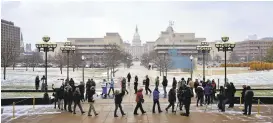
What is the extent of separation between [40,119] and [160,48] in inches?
6205

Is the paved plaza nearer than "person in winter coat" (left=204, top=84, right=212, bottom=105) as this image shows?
Yes

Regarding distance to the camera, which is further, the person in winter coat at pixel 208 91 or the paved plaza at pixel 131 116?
the person in winter coat at pixel 208 91

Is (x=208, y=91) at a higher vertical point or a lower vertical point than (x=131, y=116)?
higher

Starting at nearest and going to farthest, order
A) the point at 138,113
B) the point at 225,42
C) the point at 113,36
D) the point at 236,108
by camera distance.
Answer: the point at 138,113 < the point at 236,108 < the point at 225,42 < the point at 113,36

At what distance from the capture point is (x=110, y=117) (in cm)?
1683

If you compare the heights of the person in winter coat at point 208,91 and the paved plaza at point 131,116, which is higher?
the person in winter coat at point 208,91

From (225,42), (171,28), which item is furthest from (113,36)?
(225,42)

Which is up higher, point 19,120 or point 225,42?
point 225,42

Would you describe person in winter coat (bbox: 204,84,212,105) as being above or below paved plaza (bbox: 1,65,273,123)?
above

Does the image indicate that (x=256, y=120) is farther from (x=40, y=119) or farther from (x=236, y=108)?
(x=40, y=119)

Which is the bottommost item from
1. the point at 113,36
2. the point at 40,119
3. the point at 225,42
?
the point at 40,119

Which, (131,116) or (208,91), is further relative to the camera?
(208,91)

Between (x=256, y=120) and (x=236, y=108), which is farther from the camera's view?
(x=236, y=108)

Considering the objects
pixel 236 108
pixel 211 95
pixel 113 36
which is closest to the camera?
pixel 236 108
